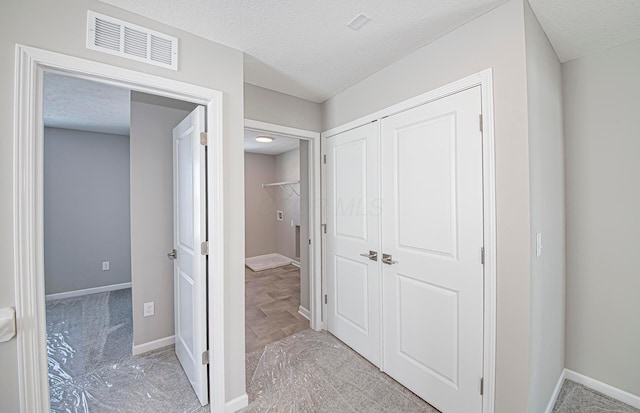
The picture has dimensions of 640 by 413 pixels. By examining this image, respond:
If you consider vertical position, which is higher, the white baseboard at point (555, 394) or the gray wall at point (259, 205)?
the gray wall at point (259, 205)

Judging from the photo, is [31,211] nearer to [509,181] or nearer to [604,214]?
[509,181]

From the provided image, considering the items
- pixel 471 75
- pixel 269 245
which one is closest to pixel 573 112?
pixel 471 75

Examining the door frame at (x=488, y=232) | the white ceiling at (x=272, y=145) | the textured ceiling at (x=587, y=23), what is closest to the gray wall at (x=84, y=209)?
the white ceiling at (x=272, y=145)

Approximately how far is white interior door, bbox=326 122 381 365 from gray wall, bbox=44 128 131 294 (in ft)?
11.7

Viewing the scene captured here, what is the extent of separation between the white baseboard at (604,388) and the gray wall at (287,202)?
4.40m

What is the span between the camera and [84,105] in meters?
2.88

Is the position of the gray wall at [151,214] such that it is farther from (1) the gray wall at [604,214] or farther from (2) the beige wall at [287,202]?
(1) the gray wall at [604,214]

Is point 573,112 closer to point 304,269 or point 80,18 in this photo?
point 304,269

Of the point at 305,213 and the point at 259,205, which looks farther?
the point at 259,205

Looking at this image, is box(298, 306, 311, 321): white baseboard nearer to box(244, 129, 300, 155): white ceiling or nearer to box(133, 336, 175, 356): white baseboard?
box(133, 336, 175, 356): white baseboard

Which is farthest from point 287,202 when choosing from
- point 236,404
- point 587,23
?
point 587,23

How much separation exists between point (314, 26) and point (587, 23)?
1.60 meters

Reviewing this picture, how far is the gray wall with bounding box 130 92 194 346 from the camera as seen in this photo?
2344 mm

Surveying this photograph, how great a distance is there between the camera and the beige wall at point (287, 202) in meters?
5.54
